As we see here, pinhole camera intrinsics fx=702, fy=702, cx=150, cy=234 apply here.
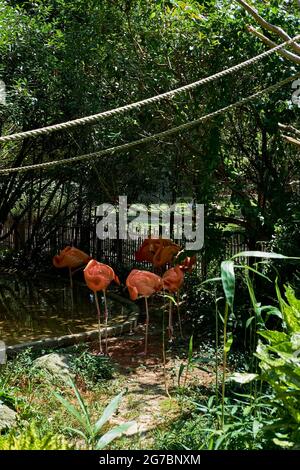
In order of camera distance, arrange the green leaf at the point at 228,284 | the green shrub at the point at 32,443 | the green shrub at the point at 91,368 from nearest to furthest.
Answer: the green leaf at the point at 228,284 → the green shrub at the point at 32,443 → the green shrub at the point at 91,368

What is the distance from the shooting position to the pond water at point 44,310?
767 centimetres

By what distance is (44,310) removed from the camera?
28.5 feet

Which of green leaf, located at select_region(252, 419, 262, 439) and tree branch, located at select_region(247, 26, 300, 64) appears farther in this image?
tree branch, located at select_region(247, 26, 300, 64)

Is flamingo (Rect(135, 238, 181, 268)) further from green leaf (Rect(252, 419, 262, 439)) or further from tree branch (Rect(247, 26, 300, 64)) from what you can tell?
green leaf (Rect(252, 419, 262, 439))

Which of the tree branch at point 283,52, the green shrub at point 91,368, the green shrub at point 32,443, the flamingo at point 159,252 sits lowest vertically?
the green shrub at point 91,368

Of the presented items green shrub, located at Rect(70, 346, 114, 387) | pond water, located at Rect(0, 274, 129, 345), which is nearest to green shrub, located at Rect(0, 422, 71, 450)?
green shrub, located at Rect(70, 346, 114, 387)

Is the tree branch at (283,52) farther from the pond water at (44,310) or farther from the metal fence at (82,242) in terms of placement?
the metal fence at (82,242)

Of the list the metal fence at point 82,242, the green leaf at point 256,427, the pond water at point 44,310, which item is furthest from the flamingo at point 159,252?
the green leaf at point 256,427

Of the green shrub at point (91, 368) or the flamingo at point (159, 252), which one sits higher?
the flamingo at point (159, 252)

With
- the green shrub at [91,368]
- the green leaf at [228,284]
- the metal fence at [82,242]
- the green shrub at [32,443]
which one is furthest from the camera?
the metal fence at [82,242]

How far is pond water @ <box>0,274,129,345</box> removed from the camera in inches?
302

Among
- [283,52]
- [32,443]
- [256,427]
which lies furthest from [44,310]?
[256,427]
